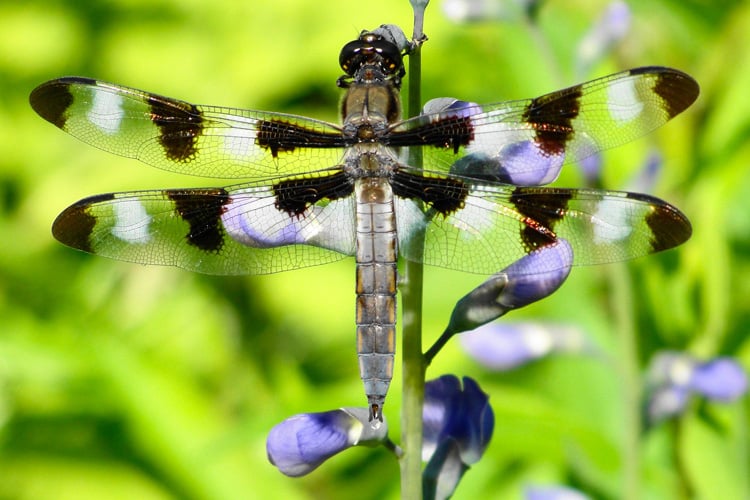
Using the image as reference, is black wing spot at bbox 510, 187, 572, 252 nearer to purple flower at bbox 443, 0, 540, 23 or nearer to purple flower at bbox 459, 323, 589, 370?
purple flower at bbox 459, 323, 589, 370

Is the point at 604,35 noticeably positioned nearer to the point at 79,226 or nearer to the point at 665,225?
the point at 665,225

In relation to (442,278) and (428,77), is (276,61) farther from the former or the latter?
(442,278)

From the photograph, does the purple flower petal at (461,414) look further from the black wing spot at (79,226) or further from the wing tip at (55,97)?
the wing tip at (55,97)


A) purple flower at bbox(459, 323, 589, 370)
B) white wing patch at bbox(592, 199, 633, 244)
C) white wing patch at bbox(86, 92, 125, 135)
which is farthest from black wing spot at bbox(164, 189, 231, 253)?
purple flower at bbox(459, 323, 589, 370)

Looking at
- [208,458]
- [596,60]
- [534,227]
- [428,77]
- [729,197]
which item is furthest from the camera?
[428,77]

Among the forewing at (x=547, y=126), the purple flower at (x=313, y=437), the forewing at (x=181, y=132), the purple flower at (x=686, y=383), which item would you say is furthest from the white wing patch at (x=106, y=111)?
the purple flower at (x=686, y=383)

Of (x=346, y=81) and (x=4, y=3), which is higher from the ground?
(x=4, y=3)

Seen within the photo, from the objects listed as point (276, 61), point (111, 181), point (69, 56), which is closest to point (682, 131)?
point (276, 61)
